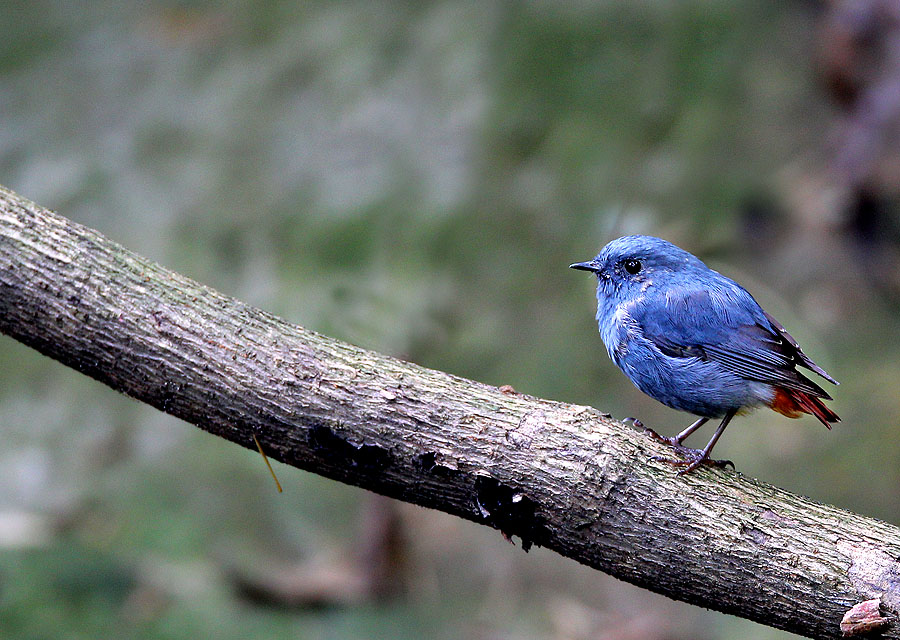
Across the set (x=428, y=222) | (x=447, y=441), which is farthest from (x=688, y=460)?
(x=428, y=222)

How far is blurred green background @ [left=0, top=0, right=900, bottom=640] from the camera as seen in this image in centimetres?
593

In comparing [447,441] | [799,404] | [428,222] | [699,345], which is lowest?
[447,441]

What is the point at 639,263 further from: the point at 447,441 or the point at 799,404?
the point at 447,441

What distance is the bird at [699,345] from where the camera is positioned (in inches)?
129

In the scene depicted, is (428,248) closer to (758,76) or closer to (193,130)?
(193,130)

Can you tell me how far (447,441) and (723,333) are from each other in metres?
1.27

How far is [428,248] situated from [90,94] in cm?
325

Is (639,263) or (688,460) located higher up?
(639,263)

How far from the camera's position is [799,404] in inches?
129

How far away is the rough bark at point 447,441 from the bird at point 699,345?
473 millimetres

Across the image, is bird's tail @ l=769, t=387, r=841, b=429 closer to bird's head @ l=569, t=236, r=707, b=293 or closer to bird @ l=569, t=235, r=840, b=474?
bird @ l=569, t=235, r=840, b=474

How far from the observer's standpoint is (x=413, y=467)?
275 centimetres

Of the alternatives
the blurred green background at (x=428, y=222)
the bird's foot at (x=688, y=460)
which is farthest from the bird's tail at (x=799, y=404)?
the blurred green background at (x=428, y=222)

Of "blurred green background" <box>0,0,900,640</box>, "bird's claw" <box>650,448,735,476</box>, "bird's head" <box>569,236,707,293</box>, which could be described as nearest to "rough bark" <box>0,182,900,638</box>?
"bird's claw" <box>650,448,735,476</box>
